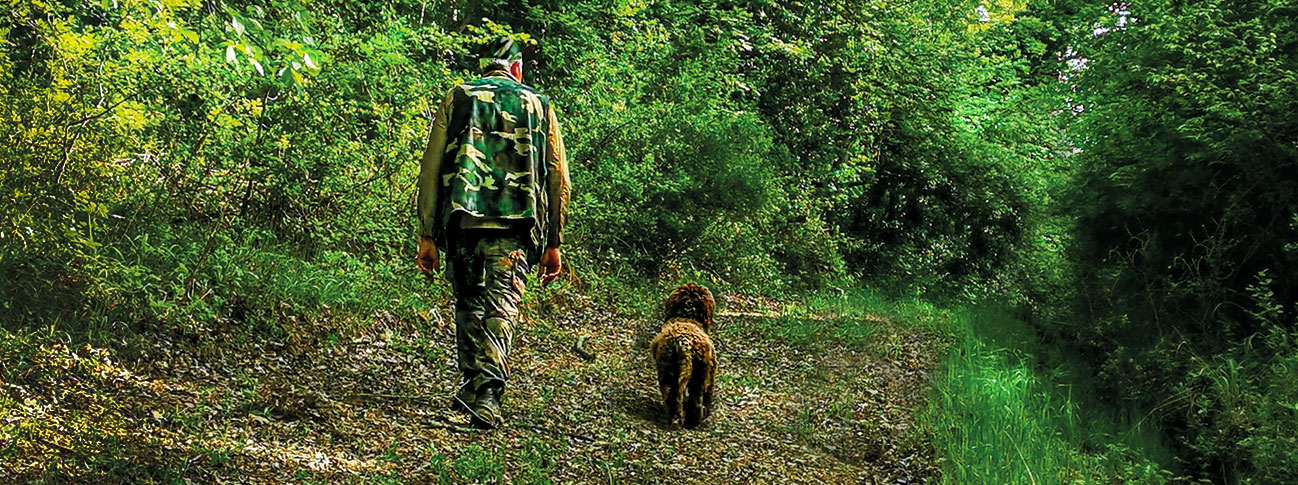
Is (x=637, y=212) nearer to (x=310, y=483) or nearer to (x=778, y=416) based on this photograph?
(x=778, y=416)

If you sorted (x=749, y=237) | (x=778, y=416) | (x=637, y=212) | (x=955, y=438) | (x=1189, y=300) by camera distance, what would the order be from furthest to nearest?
(x=749, y=237), (x=637, y=212), (x=1189, y=300), (x=778, y=416), (x=955, y=438)

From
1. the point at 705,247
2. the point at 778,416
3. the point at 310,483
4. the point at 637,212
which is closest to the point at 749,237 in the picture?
the point at 705,247

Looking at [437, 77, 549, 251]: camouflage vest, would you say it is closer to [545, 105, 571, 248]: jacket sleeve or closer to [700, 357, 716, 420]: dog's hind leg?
[545, 105, 571, 248]: jacket sleeve

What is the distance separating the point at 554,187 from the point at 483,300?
766mm

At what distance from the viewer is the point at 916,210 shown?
51.2 ft

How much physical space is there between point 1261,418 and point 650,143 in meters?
A: 6.19

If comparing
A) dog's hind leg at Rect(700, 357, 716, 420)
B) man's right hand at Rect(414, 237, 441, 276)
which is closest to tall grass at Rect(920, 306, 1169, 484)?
dog's hind leg at Rect(700, 357, 716, 420)

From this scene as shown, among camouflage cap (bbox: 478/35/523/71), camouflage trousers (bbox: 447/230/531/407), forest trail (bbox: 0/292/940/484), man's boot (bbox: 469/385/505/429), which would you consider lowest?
forest trail (bbox: 0/292/940/484)

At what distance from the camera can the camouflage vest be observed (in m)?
5.25

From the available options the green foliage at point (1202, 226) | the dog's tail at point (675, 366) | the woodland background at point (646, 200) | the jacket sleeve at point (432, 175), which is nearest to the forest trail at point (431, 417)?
the woodland background at point (646, 200)

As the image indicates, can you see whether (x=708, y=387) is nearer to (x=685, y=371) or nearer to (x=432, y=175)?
(x=685, y=371)

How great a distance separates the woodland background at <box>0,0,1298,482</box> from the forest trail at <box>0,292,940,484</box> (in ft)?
0.68

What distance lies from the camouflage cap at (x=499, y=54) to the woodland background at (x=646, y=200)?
1.00 m

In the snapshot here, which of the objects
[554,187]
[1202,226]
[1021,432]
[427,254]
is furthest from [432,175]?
[1202,226]
